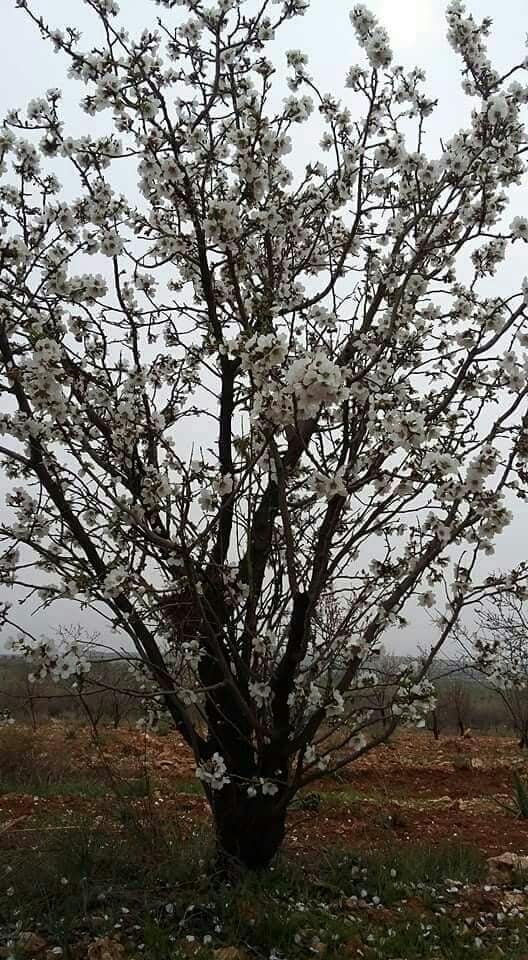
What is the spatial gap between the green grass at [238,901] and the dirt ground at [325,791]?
0.33m

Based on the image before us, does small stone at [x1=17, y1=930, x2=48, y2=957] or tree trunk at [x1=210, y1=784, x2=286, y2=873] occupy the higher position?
tree trunk at [x1=210, y1=784, x2=286, y2=873]

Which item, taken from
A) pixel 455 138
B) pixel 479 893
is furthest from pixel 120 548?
pixel 455 138

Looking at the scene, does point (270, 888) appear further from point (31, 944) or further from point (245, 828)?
point (31, 944)

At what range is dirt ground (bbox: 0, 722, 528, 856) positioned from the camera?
17.0ft

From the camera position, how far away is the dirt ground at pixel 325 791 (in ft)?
17.0

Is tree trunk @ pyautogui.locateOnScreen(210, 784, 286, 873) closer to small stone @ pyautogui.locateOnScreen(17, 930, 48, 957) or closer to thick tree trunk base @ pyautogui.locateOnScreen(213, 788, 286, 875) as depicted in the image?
thick tree trunk base @ pyautogui.locateOnScreen(213, 788, 286, 875)

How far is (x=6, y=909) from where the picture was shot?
3445mm

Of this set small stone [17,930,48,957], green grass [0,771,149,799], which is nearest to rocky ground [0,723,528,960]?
small stone [17,930,48,957]

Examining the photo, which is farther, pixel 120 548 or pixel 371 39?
pixel 371 39

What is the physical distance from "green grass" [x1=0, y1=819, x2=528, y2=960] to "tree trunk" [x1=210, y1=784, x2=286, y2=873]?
0.09 metres

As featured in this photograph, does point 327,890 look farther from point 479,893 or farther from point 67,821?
point 67,821

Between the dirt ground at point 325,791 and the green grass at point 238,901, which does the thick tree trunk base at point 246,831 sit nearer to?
the green grass at point 238,901

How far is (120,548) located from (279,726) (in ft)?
3.84

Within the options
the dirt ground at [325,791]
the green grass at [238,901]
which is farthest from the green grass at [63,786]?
the green grass at [238,901]
